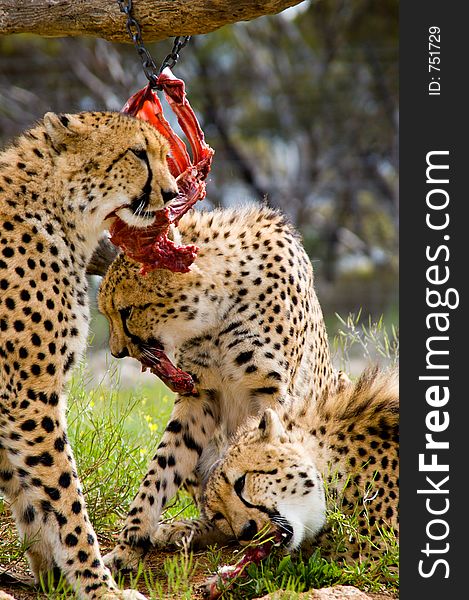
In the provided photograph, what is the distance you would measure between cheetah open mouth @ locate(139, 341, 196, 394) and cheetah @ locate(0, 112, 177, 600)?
1.92 feet

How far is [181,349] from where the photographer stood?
13.6 feet

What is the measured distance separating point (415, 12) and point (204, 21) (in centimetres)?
73

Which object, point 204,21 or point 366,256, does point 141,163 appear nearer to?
point 204,21

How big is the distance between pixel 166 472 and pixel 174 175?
1.27m

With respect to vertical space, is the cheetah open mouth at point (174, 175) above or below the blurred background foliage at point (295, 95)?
below

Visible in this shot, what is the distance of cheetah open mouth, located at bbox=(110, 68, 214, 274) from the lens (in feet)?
12.2

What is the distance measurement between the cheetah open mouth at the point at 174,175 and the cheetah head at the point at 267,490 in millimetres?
745

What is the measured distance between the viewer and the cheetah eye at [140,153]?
11.6 feet

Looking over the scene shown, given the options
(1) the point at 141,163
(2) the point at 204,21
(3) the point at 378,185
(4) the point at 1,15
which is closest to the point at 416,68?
(2) the point at 204,21

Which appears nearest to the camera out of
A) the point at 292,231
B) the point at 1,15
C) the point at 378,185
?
the point at 1,15

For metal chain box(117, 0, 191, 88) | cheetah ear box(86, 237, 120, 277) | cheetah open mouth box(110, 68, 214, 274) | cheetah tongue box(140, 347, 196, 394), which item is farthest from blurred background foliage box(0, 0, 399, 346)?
metal chain box(117, 0, 191, 88)

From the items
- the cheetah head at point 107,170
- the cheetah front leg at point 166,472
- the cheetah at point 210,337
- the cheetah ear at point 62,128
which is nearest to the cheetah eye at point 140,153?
the cheetah head at point 107,170

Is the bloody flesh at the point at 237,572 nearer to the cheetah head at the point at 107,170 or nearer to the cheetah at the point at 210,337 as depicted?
the cheetah at the point at 210,337

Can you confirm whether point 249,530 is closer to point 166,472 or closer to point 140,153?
point 166,472
